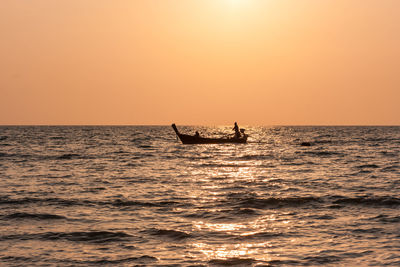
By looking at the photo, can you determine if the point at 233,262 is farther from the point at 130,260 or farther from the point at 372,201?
the point at 372,201

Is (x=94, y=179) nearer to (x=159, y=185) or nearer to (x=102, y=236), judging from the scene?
(x=159, y=185)

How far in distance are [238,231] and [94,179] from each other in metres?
14.9

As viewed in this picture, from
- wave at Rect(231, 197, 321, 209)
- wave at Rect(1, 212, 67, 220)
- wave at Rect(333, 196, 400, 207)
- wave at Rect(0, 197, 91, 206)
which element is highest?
wave at Rect(0, 197, 91, 206)

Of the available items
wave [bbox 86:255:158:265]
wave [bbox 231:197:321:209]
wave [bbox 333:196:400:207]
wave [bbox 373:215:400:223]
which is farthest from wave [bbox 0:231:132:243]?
wave [bbox 333:196:400:207]

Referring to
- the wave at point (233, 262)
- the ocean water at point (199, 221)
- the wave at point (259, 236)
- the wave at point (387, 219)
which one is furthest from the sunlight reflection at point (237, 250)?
the wave at point (387, 219)

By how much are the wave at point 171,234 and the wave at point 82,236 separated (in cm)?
79

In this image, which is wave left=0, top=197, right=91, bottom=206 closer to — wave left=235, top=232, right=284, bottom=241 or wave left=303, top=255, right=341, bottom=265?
wave left=235, top=232, right=284, bottom=241

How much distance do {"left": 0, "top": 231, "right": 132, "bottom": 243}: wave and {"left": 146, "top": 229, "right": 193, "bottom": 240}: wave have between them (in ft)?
2.59

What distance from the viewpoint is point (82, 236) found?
532 inches

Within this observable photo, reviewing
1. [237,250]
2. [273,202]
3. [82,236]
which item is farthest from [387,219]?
[82,236]

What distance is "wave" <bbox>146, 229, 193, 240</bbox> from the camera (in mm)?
13461

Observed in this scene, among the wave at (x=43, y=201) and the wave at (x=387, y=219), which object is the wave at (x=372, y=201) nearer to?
the wave at (x=387, y=219)

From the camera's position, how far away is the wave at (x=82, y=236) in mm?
13133

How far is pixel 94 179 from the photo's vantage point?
2741cm
